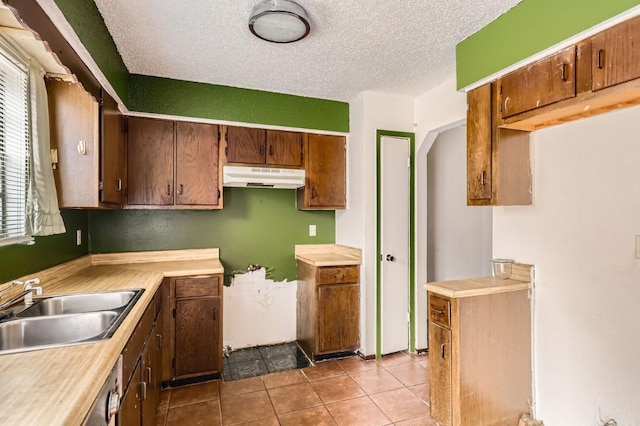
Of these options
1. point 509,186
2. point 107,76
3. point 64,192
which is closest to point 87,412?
point 64,192

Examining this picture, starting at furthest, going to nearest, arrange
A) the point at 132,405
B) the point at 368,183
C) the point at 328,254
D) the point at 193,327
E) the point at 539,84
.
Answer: the point at 328,254 → the point at 368,183 → the point at 193,327 → the point at 539,84 → the point at 132,405

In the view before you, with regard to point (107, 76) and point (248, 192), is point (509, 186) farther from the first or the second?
point (107, 76)

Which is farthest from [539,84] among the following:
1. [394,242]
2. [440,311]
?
[394,242]

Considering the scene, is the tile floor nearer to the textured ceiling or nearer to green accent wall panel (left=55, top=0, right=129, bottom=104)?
green accent wall panel (left=55, top=0, right=129, bottom=104)

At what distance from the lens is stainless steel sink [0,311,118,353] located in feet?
4.89

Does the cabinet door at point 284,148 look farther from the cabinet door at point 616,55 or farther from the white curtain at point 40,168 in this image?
the cabinet door at point 616,55

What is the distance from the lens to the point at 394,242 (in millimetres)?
3447

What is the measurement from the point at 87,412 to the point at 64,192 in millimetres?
1616

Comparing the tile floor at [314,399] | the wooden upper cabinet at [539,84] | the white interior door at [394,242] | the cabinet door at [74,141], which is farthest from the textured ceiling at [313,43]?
the tile floor at [314,399]

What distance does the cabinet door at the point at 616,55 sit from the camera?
1.48 metres

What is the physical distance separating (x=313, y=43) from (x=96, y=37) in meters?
1.30

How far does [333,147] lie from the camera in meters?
3.61

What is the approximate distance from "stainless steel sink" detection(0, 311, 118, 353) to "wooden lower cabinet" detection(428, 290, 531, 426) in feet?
5.99

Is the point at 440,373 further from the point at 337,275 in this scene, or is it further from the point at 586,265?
the point at 337,275
